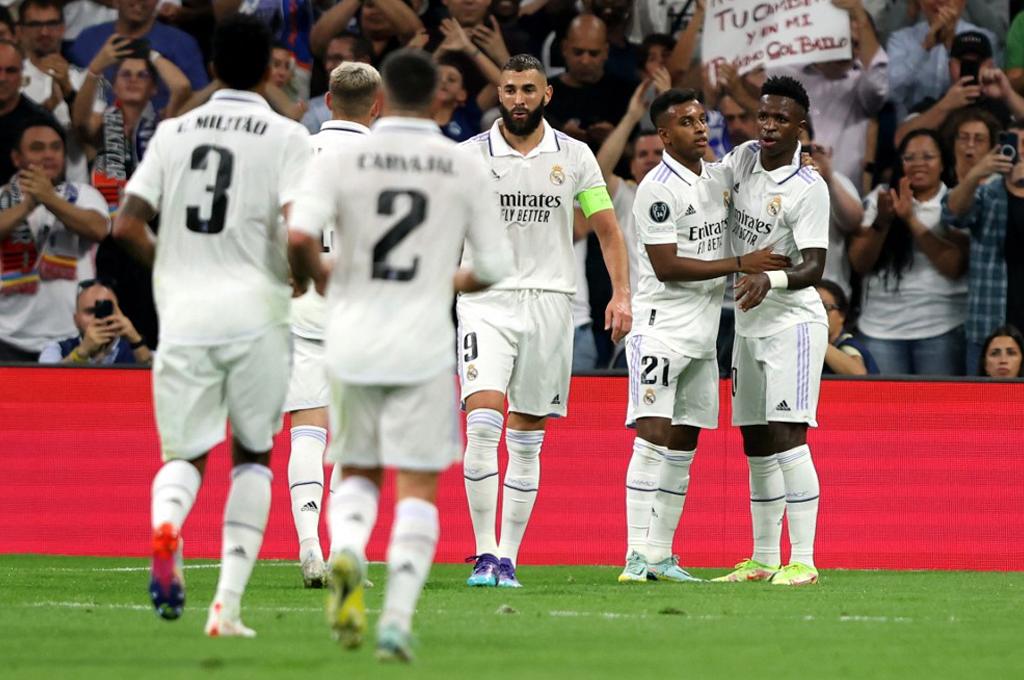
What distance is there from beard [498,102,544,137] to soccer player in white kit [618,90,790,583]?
70 cm

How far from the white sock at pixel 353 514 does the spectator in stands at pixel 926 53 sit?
28.8ft

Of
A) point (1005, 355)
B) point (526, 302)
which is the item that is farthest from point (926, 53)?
point (526, 302)

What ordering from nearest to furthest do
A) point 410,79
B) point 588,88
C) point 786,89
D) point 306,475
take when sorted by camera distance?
point 410,79
point 306,475
point 786,89
point 588,88

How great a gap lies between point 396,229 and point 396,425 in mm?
625

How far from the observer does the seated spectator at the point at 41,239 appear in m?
13.3

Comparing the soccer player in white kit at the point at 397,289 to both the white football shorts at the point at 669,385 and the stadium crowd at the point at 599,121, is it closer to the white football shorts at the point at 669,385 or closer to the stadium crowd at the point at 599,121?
the white football shorts at the point at 669,385

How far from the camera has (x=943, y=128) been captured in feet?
43.1

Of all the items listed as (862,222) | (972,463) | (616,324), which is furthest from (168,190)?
(862,222)

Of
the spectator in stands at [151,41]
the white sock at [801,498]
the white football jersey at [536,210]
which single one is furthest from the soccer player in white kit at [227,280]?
the spectator in stands at [151,41]

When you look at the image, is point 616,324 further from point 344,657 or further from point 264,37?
point 344,657

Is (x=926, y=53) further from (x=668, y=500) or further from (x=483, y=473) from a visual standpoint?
(x=483, y=473)

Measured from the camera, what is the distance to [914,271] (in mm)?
12992

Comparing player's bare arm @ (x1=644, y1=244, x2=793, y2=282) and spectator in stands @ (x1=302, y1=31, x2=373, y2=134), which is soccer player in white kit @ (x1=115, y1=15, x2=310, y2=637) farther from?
spectator in stands @ (x1=302, y1=31, x2=373, y2=134)

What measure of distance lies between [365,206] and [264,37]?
1.09 metres
